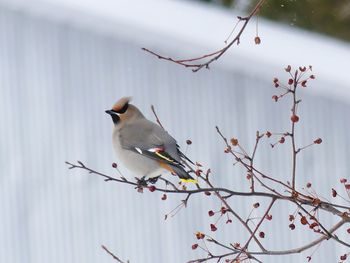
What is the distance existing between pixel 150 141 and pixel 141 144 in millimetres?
61

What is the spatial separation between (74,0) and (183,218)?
1.32 meters

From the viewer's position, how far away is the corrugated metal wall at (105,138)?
5.82 metres

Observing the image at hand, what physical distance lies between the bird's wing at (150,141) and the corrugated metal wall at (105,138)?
218cm

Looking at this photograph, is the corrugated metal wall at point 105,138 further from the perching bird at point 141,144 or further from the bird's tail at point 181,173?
the bird's tail at point 181,173

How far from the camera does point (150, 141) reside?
3.46m

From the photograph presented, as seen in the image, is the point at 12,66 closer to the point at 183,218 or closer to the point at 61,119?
the point at 61,119

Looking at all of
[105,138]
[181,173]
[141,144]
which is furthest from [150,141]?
[105,138]

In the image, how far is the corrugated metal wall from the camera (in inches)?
229

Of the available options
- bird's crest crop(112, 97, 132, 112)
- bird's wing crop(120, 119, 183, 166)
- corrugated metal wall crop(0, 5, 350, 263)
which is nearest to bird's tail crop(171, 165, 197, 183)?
bird's wing crop(120, 119, 183, 166)

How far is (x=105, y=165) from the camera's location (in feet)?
20.6

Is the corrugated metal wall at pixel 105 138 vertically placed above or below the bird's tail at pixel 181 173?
above

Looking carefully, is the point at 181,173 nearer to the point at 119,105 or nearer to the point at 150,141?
the point at 150,141

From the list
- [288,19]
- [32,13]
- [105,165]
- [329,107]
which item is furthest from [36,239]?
[288,19]

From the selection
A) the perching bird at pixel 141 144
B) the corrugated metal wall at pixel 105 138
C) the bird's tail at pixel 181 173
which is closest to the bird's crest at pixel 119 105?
the perching bird at pixel 141 144
